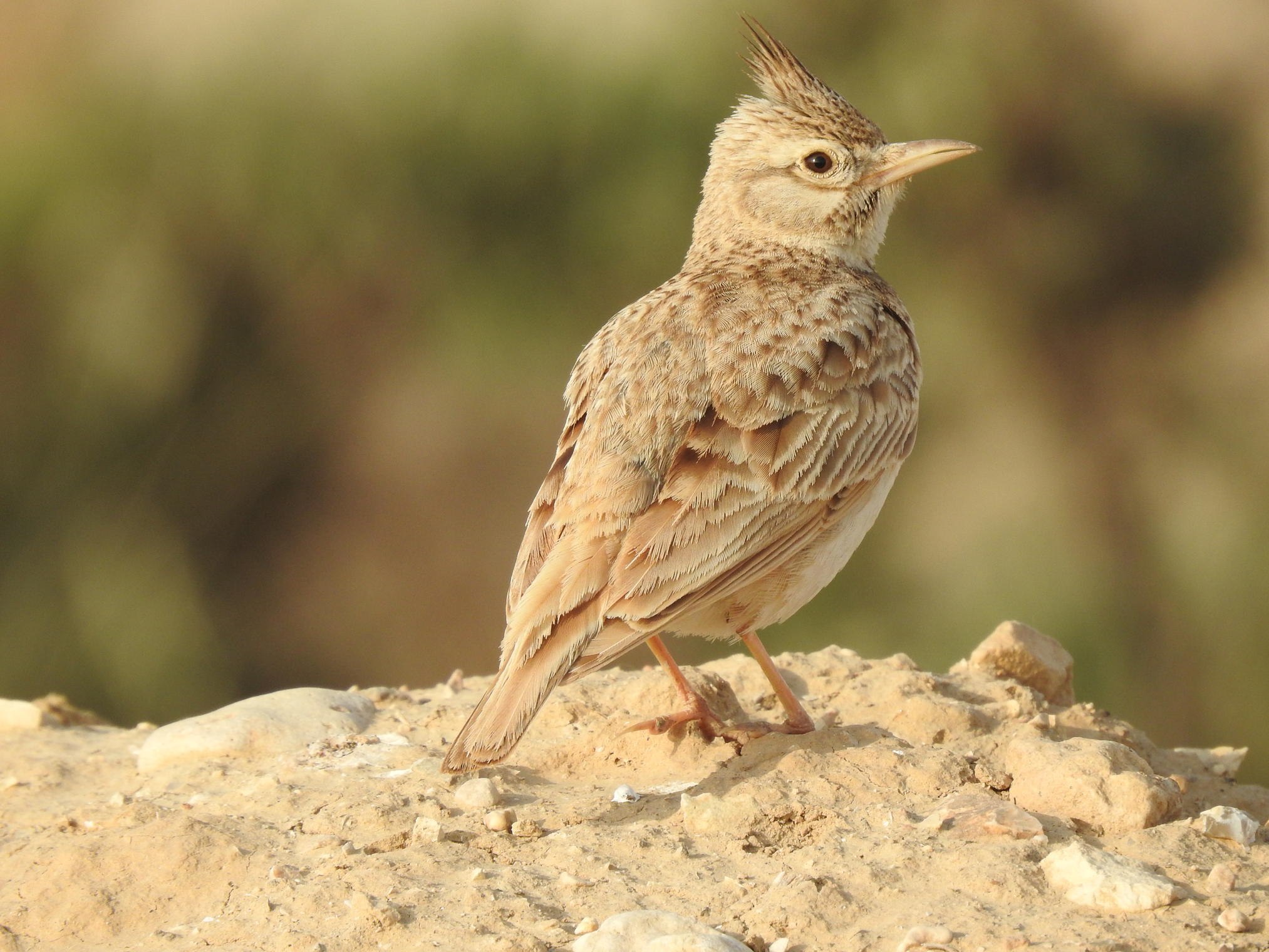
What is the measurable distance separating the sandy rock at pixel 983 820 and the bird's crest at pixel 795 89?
89.2 inches

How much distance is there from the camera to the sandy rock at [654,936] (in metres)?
2.73

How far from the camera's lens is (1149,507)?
8.23 metres

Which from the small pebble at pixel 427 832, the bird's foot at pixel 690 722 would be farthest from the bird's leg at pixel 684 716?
the small pebble at pixel 427 832

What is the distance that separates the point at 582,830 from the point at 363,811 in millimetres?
514

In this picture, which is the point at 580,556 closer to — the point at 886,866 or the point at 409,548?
the point at 886,866

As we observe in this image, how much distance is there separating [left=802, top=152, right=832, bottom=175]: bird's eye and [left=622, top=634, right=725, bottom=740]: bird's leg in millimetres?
1637

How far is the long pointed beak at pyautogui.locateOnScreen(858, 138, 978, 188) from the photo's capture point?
4723mm

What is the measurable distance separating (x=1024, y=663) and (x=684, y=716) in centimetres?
132

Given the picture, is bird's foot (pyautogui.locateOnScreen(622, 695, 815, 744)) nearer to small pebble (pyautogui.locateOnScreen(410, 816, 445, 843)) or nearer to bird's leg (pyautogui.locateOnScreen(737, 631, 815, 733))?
bird's leg (pyautogui.locateOnScreen(737, 631, 815, 733))

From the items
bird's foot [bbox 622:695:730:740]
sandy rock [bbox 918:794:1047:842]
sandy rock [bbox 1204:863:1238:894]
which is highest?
sandy rock [bbox 1204:863:1238:894]

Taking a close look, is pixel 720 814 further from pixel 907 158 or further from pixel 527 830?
pixel 907 158

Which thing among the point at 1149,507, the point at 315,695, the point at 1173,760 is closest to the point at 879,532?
the point at 1149,507

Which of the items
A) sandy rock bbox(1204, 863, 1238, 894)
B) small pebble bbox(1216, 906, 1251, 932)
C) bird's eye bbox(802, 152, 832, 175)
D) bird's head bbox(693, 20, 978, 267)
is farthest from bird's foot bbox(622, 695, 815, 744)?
bird's eye bbox(802, 152, 832, 175)

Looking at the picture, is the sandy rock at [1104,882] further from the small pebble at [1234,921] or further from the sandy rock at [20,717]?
the sandy rock at [20,717]
